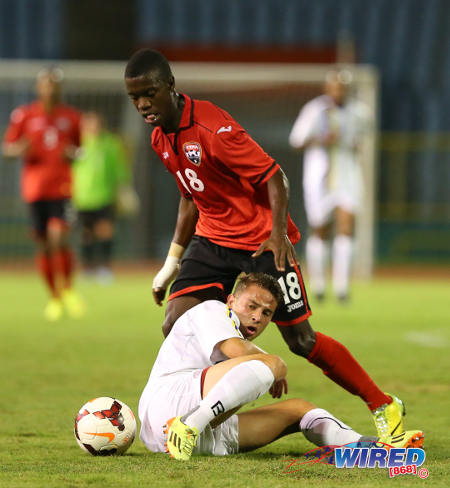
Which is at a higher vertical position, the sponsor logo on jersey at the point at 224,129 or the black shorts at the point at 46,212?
the sponsor logo on jersey at the point at 224,129

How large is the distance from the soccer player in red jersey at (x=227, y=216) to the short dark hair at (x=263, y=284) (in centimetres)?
18

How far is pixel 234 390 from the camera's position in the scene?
12.6ft

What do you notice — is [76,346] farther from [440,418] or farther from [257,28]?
[257,28]

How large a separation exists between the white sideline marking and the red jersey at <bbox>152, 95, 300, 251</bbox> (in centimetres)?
351

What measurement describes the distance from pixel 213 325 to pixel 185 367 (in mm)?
257

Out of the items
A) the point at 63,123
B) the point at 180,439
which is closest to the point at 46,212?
the point at 63,123

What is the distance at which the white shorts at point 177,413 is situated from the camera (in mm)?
4070

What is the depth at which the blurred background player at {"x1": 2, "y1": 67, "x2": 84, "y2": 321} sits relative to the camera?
397 inches

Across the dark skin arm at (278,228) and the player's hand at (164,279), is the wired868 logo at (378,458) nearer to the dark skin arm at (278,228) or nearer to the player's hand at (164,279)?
the dark skin arm at (278,228)

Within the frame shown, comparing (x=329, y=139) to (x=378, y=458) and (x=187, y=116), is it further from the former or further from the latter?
(x=378, y=458)

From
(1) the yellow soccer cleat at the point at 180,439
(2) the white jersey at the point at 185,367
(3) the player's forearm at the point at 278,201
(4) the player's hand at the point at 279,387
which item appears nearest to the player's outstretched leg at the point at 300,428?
(2) the white jersey at the point at 185,367

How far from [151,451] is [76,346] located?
3.90 meters

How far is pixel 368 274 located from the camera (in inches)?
657

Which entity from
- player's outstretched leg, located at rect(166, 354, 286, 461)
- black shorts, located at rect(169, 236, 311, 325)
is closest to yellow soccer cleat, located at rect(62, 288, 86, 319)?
black shorts, located at rect(169, 236, 311, 325)
